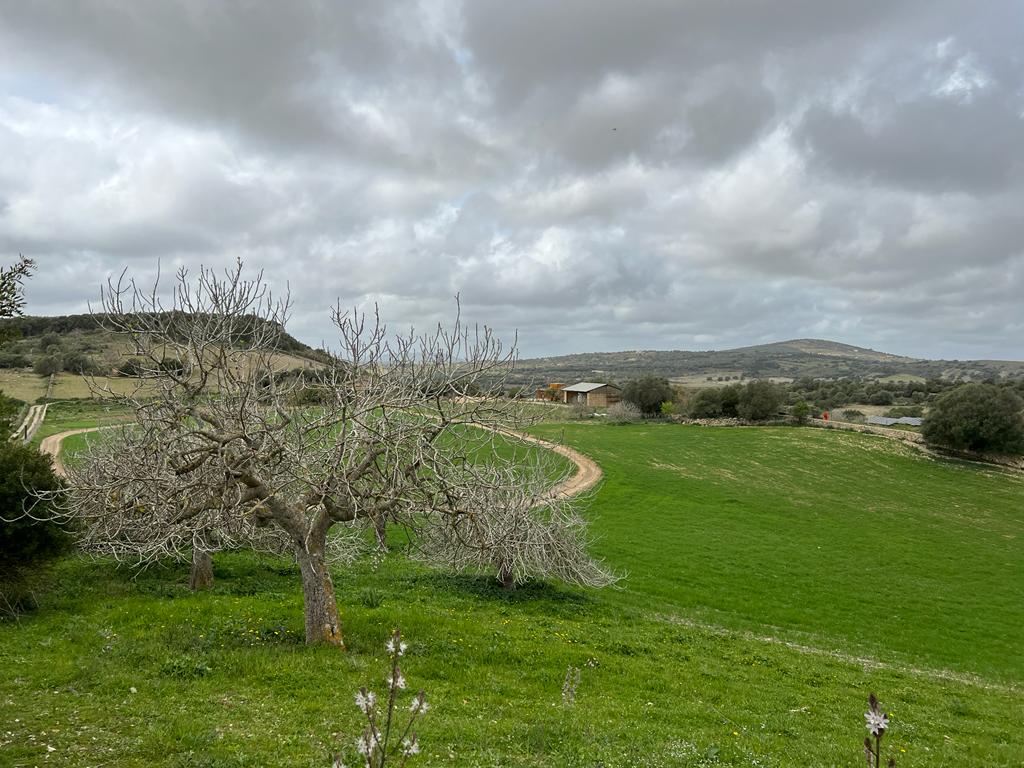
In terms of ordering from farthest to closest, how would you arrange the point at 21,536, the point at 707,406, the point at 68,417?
the point at 707,406, the point at 68,417, the point at 21,536

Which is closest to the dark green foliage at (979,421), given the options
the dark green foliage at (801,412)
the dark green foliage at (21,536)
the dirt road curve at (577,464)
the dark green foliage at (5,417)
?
the dark green foliage at (801,412)

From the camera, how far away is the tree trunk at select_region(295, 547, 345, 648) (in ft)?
37.1

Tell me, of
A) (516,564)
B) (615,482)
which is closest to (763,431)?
(615,482)

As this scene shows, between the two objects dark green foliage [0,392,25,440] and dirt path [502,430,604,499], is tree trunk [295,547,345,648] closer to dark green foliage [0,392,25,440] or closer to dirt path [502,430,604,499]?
dark green foliage [0,392,25,440]

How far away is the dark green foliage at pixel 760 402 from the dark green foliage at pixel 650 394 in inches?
499

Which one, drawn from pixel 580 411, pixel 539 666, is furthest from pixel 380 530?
pixel 580 411

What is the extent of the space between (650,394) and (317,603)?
3297 inches

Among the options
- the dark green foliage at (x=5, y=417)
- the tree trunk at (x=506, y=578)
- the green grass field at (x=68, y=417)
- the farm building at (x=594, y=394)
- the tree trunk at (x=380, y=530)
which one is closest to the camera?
the tree trunk at (x=380, y=530)

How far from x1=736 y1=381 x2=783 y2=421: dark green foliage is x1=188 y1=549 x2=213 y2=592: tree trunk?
76.2m

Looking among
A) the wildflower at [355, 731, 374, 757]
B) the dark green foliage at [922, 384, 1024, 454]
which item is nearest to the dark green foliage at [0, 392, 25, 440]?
the wildflower at [355, 731, 374, 757]

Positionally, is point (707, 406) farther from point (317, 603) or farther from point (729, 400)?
point (317, 603)

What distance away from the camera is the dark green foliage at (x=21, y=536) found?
12250 millimetres

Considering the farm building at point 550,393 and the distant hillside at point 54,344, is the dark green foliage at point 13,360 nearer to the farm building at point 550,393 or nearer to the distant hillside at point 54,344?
the distant hillside at point 54,344

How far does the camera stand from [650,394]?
91.1 meters
